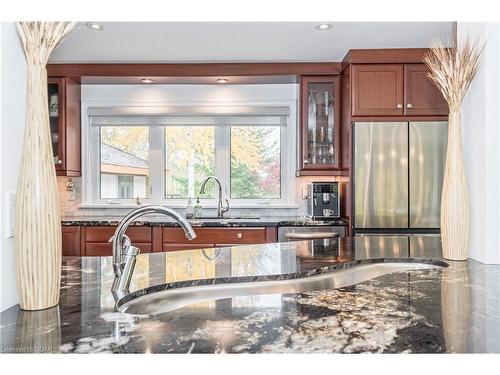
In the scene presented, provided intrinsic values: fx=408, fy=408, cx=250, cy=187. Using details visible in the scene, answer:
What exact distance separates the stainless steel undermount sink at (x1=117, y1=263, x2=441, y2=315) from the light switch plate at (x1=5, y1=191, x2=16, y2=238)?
0.34 metres

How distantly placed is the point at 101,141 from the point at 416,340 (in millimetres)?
4376

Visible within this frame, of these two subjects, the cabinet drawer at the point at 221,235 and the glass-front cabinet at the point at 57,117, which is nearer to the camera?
the cabinet drawer at the point at 221,235

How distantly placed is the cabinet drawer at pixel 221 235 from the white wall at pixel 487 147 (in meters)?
2.21

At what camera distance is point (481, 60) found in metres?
1.69

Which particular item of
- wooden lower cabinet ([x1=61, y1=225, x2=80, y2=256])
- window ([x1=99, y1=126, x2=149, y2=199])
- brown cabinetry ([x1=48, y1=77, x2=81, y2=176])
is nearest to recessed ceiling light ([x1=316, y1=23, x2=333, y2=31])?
window ([x1=99, y1=126, x2=149, y2=199])

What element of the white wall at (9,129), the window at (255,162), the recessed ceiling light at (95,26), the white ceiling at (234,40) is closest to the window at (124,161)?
the white ceiling at (234,40)

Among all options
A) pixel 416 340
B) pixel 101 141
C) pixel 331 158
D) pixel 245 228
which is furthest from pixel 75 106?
pixel 416 340

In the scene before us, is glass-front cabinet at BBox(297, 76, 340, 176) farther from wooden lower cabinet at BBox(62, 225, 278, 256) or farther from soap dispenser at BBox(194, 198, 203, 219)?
soap dispenser at BBox(194, 198, 203, 219)

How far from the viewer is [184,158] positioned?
4.64 meters

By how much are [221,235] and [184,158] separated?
4.14ft

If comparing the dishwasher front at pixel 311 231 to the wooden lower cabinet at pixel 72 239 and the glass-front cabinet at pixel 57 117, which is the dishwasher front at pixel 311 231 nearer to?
the wooden lower cabinet at pixel 72 239

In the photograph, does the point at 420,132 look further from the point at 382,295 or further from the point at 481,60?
the point at 382,295

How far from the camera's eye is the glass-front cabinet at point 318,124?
4.06 metres

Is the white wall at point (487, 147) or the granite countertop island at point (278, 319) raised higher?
the white wall at point (487, 147)
